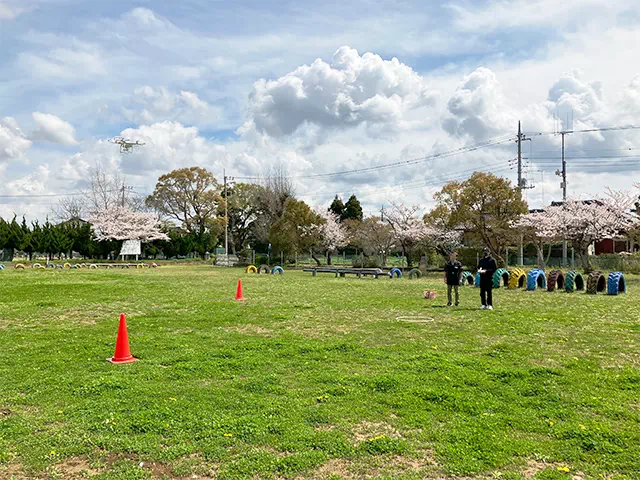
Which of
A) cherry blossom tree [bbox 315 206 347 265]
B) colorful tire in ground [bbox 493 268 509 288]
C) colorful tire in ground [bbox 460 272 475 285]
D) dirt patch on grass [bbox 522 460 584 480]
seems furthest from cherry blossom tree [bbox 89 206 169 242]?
dirt patch on grass [bbox 522 460 584 480]

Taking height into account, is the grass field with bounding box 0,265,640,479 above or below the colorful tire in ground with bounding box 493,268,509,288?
below

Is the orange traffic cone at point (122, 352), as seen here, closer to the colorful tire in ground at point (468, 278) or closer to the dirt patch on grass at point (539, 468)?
the dirt patch on grass at point (539, 468)

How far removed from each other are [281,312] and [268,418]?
7.52 m

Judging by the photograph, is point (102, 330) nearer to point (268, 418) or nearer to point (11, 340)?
point (11, 340)

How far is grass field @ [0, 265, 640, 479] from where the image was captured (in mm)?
3893

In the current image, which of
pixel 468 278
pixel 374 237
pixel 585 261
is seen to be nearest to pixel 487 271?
pixel 468 278

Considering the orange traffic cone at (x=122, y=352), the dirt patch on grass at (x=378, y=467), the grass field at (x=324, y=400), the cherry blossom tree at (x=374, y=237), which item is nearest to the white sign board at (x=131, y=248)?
the cherry blossom tree at (x=374, y=237)

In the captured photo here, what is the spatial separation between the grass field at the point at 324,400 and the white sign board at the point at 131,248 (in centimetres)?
4628

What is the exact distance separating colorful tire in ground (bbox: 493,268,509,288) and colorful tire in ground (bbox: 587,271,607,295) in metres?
3.29

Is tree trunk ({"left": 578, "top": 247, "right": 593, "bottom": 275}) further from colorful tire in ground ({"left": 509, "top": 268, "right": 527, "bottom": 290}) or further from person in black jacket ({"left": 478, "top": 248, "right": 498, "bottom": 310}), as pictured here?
person in black jacket ({"left": 478, "top": 248, "right": 498, "bottom": 310})

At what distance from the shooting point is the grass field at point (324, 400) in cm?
389

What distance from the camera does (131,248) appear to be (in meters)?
54.9

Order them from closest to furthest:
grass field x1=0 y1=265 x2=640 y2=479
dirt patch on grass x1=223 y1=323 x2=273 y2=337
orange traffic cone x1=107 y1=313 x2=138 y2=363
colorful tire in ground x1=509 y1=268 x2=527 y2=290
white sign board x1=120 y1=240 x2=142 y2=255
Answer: grass field x1=0 y1=265 x2=640 y2=479 < orange traffic cone x1=107 y1=313 x2=138 y2=363 < dirt patch on grass x1=223 y1=323 x2=273 y2=337 < colorful tire in ground x1=509 y1=268 x2=527 y2=290 < white sign board x1=120 y1=240 x2=142 y2=255

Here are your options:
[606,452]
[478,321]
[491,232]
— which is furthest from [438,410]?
[491,232]
